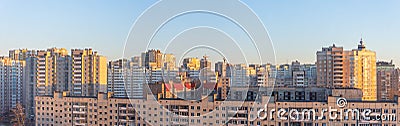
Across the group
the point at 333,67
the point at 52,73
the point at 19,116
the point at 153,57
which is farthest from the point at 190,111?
the point at 19,116

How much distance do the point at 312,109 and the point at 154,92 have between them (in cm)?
151

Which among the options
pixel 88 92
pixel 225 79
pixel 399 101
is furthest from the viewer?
pixel 88 92

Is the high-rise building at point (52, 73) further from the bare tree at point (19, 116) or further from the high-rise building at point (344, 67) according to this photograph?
the high-rise building at point (344, 67)

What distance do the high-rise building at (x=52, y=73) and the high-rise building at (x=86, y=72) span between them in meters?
0.16

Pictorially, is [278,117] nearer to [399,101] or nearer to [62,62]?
[399,101]

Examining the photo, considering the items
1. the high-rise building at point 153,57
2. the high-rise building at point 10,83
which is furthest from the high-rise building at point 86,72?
the high-rise building at point 153,57

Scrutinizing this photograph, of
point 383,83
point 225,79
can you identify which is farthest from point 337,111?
point 383,83

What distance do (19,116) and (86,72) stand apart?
1337 mm

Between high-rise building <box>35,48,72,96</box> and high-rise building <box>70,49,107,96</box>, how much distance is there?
163 millimetres

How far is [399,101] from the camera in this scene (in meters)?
3.71

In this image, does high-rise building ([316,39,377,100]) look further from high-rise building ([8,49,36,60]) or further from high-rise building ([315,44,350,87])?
high-rise building ([8,49,36,60])

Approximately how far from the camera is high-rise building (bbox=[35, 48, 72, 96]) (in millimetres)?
7363

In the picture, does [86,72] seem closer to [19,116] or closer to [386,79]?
[19,116]

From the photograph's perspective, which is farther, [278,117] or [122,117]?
[122,117]
